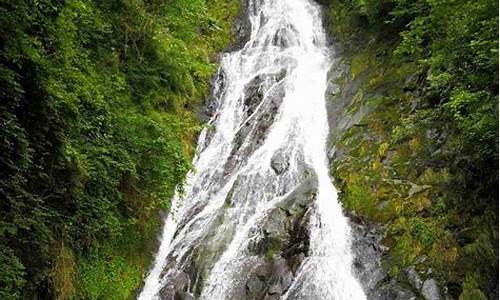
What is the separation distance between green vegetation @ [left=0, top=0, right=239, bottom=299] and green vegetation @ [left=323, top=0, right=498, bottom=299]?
4720mm

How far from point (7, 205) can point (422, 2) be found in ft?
37.4

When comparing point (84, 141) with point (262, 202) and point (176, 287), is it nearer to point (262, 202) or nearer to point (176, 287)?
point (176, 287)

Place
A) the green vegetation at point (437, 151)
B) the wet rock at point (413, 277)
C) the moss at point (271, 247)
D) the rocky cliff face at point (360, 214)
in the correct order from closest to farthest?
the green vegetation at point (437, 151) → the wet rock at point (413, 277) → the rocky cliff face at point (360, 214) → the moss at point (271, 247)

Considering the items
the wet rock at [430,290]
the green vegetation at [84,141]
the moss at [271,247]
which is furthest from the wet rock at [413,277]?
the green vegetation at [84,141]

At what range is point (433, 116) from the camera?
1116cm

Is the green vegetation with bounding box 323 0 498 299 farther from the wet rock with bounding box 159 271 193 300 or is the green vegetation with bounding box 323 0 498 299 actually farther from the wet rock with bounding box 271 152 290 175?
the wet rock with bounding box 159 271 193 300

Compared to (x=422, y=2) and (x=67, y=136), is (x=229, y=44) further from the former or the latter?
(x=67, y=136)

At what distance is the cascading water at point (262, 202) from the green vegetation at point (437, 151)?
3.01 feet

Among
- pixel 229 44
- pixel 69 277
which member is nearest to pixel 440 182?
pixel 69 277

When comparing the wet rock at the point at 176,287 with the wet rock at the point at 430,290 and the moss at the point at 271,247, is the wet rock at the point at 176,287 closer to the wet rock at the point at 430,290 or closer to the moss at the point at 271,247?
the moss at the point at 271,247

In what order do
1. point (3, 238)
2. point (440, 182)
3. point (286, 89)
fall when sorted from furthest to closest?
point (286, 89), point (440, 182), point (3, 238)

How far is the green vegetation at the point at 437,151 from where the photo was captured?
27.4 ft

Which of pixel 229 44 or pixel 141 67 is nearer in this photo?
pixel 141 67

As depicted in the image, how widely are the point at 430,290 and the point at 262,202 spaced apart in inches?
186
